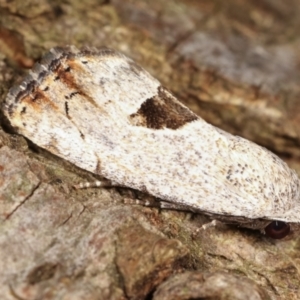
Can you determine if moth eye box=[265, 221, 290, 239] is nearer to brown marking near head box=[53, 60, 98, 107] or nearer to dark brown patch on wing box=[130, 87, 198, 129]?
dark brown patch on wing box=[130, 87, 198, 129]

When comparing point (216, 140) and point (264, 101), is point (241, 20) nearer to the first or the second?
point (264, 101)

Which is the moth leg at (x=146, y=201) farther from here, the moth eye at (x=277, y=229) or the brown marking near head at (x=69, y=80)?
the moth eye at (x=277, y=229)

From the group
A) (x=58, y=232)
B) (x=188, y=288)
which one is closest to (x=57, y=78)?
(x=58, y=232)

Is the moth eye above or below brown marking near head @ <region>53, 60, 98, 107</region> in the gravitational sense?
below

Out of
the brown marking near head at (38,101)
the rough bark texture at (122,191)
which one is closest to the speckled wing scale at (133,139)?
the brown marking near head at (38,101)

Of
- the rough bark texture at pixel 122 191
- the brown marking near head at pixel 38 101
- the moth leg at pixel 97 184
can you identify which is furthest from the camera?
the brown marking near head at pixel 38 101

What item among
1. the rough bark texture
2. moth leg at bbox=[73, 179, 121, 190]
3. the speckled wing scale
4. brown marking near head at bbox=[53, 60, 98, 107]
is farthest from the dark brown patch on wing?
the rough bark texture
